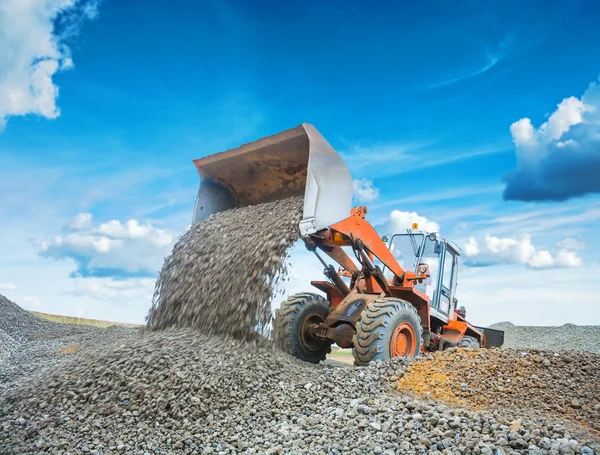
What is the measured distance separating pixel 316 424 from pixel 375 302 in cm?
254

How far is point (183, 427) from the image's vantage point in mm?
4512

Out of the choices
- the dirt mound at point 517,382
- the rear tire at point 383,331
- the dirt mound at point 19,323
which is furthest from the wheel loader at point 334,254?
the dirt mound at point 19,323

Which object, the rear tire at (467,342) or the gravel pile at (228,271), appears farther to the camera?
the rear tire at (467,342)

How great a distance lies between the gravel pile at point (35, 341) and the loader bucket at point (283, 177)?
3.02m

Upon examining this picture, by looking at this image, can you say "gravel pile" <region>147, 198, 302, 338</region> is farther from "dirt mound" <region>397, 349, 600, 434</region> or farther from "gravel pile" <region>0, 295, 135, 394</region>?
"dirt mound" <region>397, 349, 600, 434</region>

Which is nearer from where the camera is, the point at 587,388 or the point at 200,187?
the point at 587,388

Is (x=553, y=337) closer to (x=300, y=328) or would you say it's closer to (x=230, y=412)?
(x=300, y=328)

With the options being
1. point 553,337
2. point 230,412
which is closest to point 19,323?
point 230,412

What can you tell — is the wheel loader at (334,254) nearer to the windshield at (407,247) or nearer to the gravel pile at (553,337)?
the windshield at (407,247)

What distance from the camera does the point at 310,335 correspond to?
7.35 meters

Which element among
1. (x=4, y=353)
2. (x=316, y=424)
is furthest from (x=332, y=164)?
(x=4, y=353)

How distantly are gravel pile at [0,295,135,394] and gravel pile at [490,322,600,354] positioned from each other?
38.5 ft

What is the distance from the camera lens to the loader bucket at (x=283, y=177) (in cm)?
600

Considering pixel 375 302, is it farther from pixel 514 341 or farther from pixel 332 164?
pixel 514 341
